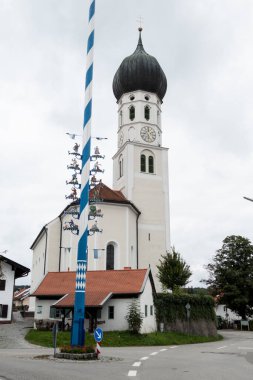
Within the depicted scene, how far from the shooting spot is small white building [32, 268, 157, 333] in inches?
1096

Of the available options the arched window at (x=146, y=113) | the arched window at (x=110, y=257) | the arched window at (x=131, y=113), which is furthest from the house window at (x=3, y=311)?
the arched window at (x=146, y=113)

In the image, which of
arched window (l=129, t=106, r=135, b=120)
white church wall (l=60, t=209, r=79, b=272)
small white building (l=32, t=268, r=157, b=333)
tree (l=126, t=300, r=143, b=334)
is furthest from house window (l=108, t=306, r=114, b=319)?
arched window (l=129, t=106, r=135, b=120)

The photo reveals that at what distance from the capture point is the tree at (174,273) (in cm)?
3838

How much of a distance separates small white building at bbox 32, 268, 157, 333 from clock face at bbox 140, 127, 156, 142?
2028 centimetres

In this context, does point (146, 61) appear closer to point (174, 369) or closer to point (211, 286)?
point (211, 286)

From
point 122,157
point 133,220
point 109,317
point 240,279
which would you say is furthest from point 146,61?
point 109,317

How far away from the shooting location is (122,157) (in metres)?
48.2

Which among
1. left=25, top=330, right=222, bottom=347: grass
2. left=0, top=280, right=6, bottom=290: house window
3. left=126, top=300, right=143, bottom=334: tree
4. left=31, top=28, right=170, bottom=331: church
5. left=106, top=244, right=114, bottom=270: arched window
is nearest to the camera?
left=25, top=330, right=222, bottom=347: grass

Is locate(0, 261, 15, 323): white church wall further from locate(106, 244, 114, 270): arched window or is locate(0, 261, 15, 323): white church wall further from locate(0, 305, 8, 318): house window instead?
locate(106, 244, 114, 270): arched window

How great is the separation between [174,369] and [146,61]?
135ft

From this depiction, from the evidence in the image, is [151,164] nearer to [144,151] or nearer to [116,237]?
[144,151]

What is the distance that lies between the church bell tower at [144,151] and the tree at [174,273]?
4827 mm

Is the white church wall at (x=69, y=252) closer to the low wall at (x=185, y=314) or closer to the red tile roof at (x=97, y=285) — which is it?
the red tile roof at (x=97, y=285)

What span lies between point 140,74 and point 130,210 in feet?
52.9
